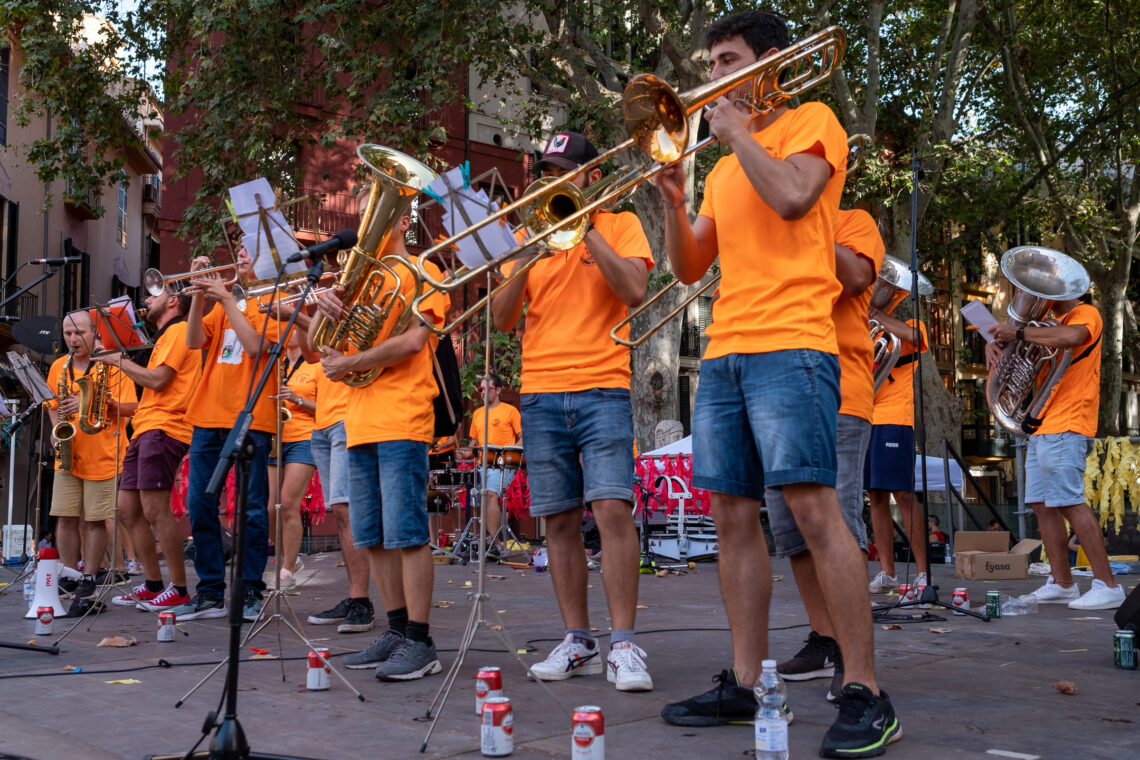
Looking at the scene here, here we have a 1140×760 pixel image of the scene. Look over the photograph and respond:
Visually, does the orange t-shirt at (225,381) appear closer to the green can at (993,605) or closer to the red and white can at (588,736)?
the red and white can at (588,736)

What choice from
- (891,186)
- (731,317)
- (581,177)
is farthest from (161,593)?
(891,186)

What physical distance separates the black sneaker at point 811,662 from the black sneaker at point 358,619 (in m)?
2.59

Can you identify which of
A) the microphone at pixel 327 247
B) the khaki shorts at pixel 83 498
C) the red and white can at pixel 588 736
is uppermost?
the microphone at pixel 327 247

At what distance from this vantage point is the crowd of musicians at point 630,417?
133 inches

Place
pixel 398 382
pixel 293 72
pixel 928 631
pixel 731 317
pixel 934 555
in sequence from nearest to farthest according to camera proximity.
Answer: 1. pixel 731 317
2. pixel 398 382
3. pixel 928 631
4. pixel 934 555
5. pixel 293 72

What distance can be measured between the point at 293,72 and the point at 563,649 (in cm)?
1378

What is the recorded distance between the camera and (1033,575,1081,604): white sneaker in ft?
23.7

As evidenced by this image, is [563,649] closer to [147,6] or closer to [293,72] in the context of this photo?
[293,72]

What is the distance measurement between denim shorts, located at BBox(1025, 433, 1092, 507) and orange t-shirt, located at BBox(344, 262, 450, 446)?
4.21m

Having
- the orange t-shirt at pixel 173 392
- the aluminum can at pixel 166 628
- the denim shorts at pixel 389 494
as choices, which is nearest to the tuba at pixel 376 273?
the denim shorts at pixel 389 494

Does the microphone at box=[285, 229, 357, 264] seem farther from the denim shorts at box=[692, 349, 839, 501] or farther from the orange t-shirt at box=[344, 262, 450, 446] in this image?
the denim shorts at box=[692, 349, 839, 501]

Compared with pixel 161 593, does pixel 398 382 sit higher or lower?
higher

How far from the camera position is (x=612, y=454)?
445 centimetres

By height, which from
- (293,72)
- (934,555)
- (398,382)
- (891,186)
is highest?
(293,72)
